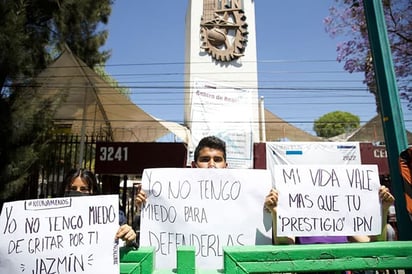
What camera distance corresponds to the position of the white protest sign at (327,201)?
1.64 meters

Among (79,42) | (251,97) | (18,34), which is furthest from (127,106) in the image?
(18,34)

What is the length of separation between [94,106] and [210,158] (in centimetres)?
1029

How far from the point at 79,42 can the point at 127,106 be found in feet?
10.2

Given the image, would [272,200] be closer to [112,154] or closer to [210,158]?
[210,158]

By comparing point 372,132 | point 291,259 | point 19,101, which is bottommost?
point 291,259

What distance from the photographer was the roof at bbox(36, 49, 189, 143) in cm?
827

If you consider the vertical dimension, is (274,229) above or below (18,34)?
below

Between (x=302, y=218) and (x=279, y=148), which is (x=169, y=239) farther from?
(x=279, y=148)

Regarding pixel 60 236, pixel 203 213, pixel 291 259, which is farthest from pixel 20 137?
pixel 291 259

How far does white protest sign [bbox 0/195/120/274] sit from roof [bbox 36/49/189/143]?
22.0 ft

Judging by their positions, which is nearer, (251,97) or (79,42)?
(251,97)

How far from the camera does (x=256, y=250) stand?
133 cm

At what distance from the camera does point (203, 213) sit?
1694 millimetres

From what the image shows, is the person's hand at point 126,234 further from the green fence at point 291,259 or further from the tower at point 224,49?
the tower at point 224,49
